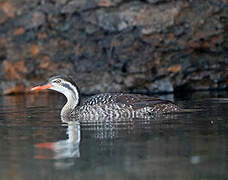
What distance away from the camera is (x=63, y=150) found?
7.02 meters

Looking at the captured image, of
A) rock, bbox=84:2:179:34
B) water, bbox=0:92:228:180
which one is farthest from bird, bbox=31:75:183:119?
rock, bbox=84:2:179:34

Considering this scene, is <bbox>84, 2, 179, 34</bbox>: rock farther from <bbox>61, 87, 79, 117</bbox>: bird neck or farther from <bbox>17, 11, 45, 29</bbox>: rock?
<bbox>61, 87, 79, 117</bbox>: bird neck

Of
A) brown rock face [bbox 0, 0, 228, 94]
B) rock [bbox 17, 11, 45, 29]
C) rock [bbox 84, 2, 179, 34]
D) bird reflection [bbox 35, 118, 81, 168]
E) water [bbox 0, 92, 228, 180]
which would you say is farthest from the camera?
rock [bbox 17, 11, 45, 29]

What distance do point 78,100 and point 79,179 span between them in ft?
19.9

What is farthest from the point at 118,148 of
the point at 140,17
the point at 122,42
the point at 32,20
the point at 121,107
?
the point at 32,20

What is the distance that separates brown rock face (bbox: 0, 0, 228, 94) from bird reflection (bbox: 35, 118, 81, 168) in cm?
830

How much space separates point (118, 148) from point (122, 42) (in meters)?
9.91

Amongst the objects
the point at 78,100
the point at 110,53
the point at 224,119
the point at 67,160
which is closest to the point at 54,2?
the point at 110,53

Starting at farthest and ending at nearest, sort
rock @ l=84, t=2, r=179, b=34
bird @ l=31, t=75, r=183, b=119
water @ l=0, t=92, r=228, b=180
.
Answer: rock @ l=84, t=2, r=179, b=34 → bird @ l=31, t=75, r=183, b=119 → water @ l=0, t=92, r=228, b=180

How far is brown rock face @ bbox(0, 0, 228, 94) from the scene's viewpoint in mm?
16312

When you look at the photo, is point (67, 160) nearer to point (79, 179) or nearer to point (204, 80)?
point (79, 179)

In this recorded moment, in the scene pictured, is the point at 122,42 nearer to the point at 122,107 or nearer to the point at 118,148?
the point at 122,107

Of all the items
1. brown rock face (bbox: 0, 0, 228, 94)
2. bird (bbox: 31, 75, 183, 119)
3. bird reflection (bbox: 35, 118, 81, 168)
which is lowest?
bird reflection (bbox: 35, 118, 81, 168)

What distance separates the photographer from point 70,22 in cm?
1766
